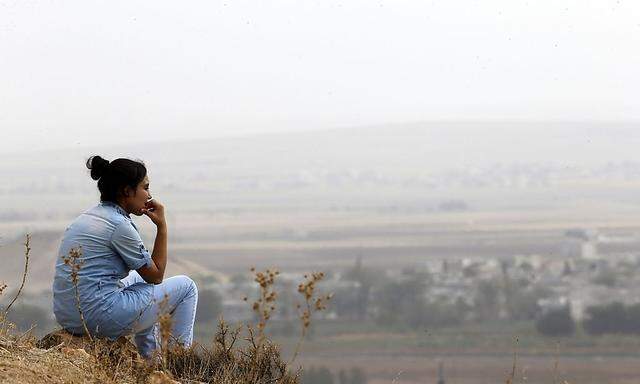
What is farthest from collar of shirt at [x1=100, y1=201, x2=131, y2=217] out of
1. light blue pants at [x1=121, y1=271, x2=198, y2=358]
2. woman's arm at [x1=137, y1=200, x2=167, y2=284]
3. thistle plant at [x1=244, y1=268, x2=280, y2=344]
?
thistle plant at [x1=244, y1=268, x2=280, y2=344]

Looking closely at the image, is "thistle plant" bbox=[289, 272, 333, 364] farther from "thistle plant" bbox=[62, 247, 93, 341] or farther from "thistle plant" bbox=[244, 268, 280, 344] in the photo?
"thistle plant" bbox=[62, 247, 93, 341]

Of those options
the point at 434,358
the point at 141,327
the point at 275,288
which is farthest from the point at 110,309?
the point at 434,358

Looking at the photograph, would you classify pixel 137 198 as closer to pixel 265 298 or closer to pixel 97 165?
pixel 97 165

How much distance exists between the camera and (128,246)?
23.6ft

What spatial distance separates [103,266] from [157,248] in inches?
12.0

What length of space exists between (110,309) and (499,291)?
86.8 m

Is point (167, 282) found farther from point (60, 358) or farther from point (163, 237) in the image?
point (60, 358)

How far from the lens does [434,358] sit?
74.2m

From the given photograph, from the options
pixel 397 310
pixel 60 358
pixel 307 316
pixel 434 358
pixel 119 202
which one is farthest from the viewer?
pixel 397 310

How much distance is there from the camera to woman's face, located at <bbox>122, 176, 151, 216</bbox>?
728 cm

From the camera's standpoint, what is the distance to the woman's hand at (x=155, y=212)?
287 inches

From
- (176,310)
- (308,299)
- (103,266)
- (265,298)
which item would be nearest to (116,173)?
(103,266)

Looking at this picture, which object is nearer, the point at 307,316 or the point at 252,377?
the point at 307,316

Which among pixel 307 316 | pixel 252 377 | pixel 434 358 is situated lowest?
pixel 434 358
